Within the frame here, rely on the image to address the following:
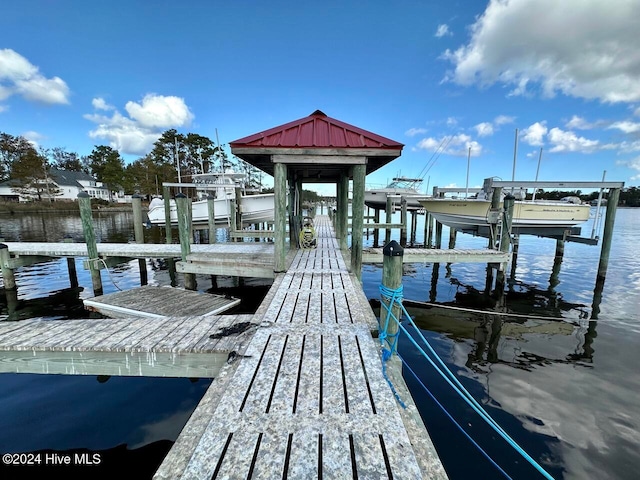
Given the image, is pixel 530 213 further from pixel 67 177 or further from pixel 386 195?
pixel 67 177

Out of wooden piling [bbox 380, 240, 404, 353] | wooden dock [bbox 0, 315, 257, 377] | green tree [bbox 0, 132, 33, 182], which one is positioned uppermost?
green tree [bbox 0, 132, 33, 182]

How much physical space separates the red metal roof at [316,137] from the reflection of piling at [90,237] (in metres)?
6.44

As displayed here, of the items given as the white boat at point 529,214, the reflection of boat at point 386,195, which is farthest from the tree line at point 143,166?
the white boat at point 529,214

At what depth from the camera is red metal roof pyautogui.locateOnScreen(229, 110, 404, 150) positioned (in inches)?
239

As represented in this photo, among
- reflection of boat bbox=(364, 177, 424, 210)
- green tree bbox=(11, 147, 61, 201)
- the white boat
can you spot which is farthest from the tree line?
the white boat

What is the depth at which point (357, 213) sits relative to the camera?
674 cm

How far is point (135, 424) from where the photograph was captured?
4477 mm

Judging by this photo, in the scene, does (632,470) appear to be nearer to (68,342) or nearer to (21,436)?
(68,342)

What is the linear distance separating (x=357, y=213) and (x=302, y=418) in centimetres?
503

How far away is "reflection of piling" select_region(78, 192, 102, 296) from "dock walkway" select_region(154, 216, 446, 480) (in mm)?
8646

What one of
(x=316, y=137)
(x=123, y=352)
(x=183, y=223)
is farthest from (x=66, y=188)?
(x=123, y=352)

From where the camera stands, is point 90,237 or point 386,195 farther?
point 386,195

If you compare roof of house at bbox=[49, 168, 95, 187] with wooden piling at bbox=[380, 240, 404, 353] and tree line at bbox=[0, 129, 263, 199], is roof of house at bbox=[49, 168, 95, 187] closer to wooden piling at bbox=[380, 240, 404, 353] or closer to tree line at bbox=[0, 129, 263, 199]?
tree line at bbox=[0, 129, 263, 199]

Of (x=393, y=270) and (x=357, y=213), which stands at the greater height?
(x=357, y=213)
